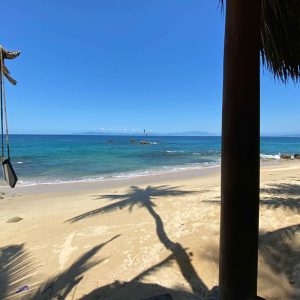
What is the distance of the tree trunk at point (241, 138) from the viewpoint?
2.18m

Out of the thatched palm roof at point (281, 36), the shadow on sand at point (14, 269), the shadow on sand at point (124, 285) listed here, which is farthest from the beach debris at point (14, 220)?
the thatched palm roof at point (281, 36)

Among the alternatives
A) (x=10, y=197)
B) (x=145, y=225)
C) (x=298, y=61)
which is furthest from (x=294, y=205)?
(x=10, y=197)

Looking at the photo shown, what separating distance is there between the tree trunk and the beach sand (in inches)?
65.6

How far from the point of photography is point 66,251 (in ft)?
18.1

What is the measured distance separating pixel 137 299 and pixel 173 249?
57.7 inches

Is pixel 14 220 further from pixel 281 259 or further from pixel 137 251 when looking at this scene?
pixel 281 259

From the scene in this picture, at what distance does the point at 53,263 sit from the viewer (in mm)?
5070

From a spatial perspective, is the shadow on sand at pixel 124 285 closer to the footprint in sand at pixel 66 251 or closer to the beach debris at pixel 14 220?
the footprint in sand at pixel 66 251

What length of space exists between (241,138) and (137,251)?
3.51 m

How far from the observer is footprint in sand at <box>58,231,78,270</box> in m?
5.08

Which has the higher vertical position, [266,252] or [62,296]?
[266,252]

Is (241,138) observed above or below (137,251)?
above

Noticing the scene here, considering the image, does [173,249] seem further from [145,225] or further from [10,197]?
[10,197]

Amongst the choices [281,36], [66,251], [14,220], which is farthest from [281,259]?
[14,220]
